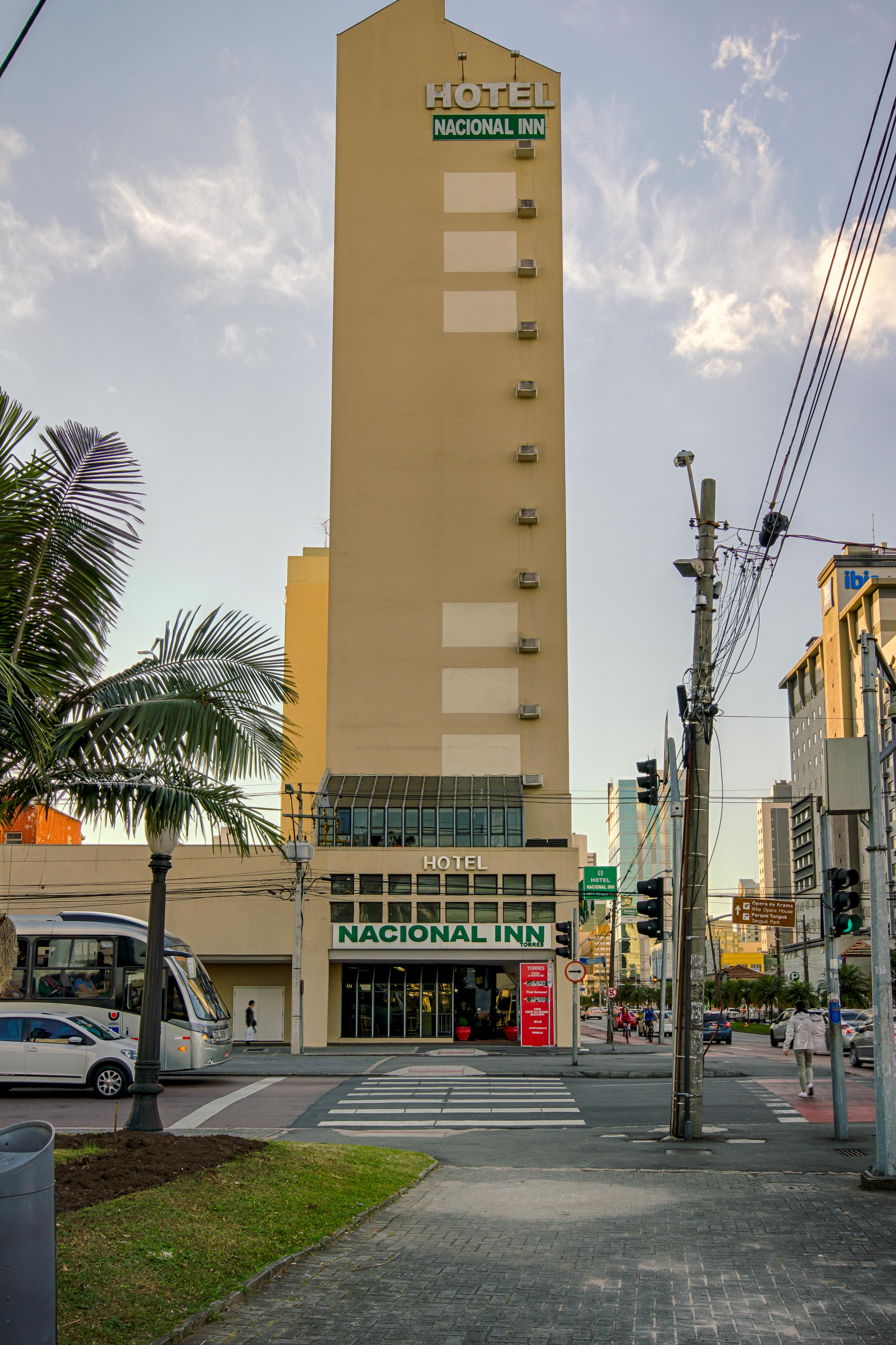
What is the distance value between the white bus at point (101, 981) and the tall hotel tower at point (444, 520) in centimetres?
1686

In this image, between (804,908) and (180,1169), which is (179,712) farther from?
(804,908)

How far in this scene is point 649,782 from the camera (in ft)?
76.0

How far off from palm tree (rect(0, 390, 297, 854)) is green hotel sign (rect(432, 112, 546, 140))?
150 ft

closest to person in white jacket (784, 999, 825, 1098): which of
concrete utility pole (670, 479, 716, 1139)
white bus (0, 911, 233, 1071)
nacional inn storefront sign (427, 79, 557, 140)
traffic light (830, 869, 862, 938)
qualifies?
concrete utility pole (670, 479, 716, 1139)

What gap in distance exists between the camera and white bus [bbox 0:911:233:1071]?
24000 millimetres

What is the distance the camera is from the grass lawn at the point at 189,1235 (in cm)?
657

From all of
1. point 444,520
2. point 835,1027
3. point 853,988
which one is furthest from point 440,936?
point 853,988

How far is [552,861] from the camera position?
4191cm

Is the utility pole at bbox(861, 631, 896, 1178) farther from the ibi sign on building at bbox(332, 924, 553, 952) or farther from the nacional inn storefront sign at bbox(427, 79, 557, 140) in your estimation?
the nacional inn storefront sign at bbox(427, 79, 557, 140)

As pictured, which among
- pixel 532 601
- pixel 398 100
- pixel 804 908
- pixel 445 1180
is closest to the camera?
pixel 445 1180

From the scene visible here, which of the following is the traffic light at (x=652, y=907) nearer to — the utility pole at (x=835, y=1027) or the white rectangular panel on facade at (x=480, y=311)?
the utility pole at (x=835, y=1027)

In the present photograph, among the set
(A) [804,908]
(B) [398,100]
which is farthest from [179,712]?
(A) [804,908]

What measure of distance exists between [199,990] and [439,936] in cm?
1640

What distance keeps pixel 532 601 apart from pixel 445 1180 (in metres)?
35.6
